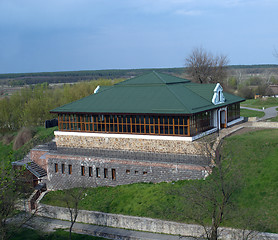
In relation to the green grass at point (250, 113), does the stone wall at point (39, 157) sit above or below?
below

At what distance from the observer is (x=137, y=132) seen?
3241 centimetres

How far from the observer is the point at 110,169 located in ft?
101

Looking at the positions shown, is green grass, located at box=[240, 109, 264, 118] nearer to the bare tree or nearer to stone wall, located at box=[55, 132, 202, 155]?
stone wall, located at box=[55, 132, 202, 155]

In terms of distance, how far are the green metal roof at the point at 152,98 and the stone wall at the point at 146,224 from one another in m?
9.52

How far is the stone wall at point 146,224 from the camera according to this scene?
70.5 feet

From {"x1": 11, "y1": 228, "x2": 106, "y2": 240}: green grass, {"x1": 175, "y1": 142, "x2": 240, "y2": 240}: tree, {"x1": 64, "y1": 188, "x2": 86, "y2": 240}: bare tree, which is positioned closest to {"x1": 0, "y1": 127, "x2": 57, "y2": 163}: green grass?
{"x1": 64, "y1": 188, "x2": 86, "y2": 240}: bare tree

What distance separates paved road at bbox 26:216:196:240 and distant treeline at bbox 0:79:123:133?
116 ft

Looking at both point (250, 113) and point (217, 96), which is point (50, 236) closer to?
point (217, 96)

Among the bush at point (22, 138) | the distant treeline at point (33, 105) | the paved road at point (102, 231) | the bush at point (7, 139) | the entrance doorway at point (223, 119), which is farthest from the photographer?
the distant treeline at point (33, 105)

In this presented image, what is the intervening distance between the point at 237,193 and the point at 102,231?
9.39 m

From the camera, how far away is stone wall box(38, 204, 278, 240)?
70.5 ft

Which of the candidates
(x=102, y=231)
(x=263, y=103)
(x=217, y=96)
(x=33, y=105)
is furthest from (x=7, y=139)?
Result: (x=263, y=103)

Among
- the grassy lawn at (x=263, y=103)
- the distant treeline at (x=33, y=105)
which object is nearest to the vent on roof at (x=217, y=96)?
the grassy lawn at (x=263, y=103)

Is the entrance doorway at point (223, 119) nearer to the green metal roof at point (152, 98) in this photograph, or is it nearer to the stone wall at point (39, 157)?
the green metal roof at point (152, 98)
